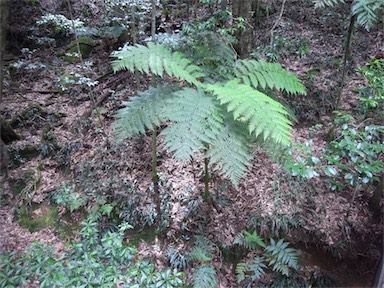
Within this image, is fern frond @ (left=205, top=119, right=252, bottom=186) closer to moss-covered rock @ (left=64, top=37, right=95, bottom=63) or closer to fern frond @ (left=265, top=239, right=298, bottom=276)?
fern frond @ (left=265, top=239, right=298, bottom=276)

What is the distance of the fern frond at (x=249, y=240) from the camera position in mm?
3580

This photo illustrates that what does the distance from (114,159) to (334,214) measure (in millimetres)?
3317

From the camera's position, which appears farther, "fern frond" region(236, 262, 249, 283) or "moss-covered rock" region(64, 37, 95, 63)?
"moss-covered rock" region(64, 37, 95, 63)

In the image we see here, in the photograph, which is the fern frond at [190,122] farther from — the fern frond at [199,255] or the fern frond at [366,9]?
the fern frond at [366,9]

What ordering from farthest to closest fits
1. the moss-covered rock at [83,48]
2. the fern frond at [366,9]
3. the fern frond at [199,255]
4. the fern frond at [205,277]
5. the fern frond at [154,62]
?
the moss-covered rock at [83,48] → the fern frond at [199,255] → the fern frond at [205,277] → the fern frond at [366,9] → the fern frond at [154,62]

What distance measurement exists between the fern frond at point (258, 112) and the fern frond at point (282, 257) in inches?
71.2

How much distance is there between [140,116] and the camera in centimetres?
274

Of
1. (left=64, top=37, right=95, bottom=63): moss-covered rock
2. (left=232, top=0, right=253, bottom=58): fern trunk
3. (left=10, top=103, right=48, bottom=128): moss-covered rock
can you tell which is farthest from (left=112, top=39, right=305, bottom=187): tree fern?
(left=64, top=37, right=95, bottom=63): moss-covered rock

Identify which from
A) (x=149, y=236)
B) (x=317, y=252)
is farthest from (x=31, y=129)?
(x=317, y=252)

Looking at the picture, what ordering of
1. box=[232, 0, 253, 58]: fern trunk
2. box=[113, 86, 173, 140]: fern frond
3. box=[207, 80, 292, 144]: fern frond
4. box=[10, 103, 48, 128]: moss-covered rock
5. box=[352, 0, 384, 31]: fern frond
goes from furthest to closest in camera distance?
box=[10, 103, 48, 128]: moss-covered rock → box=[232, 0, 253, 58]: fern trunk → box=[352, 0, 384, 31]: fern frond → box=[113, 86, 173, 140]: fern frond → box=[207, 80, 292, 144]: fern frond

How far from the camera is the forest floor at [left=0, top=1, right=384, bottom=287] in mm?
3896

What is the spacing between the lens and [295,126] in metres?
5.07

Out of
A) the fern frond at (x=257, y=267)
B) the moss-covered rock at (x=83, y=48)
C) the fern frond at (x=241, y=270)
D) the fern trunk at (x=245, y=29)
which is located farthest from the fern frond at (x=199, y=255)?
the moss-covered rock at (x=83, y=48)

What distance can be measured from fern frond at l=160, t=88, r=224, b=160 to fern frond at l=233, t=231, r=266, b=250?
64.7 inches
